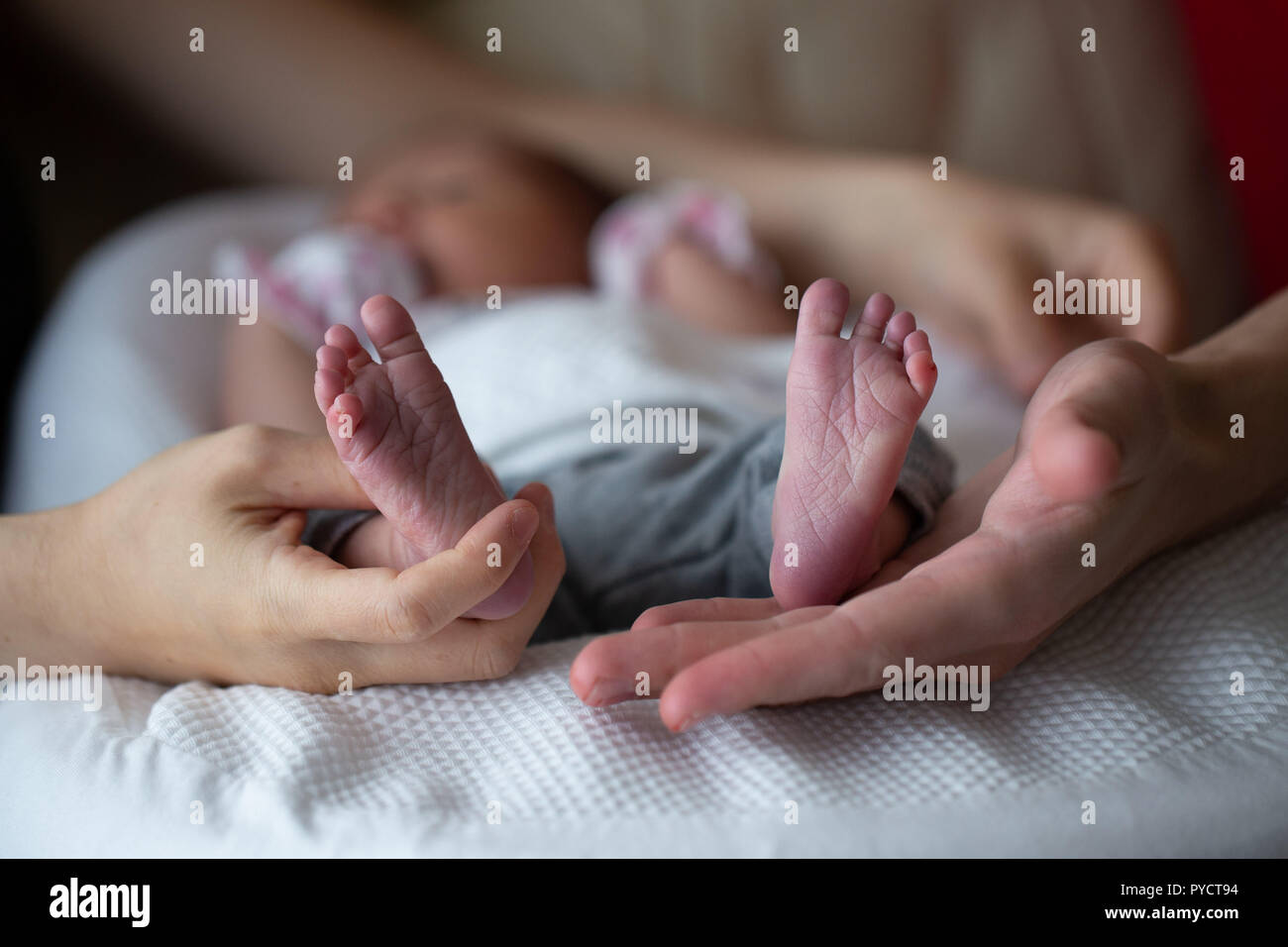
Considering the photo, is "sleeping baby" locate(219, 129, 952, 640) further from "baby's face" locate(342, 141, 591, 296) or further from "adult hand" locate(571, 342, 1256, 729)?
"baby's face" locate(342, 141, 591, 296)

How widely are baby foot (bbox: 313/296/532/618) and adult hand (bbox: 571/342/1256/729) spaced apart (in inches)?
4.7

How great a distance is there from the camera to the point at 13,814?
525 mm

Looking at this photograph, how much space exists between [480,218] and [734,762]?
109cm

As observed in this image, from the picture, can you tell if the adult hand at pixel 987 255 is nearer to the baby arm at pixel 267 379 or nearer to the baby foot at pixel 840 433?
the baby foot at pixel 840 433

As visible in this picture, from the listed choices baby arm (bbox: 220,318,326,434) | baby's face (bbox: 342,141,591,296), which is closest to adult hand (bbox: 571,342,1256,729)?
baby arm (bbox: 220,318,326,434)

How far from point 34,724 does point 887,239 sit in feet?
3.57

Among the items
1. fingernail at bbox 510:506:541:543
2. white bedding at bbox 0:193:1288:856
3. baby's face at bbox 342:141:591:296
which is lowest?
white bedding at bbox 0:193:1288:856

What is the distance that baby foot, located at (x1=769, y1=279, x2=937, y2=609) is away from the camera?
53cm

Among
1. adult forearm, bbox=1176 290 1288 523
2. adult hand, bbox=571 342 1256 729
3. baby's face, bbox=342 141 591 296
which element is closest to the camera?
adult hand, bbox=571 342 1256 729

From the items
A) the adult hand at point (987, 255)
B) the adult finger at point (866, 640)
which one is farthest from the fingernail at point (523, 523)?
the adult hand at point (987, 255)

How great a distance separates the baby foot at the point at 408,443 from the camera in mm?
524

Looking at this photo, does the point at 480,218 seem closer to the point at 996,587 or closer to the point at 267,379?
the point at 267,379

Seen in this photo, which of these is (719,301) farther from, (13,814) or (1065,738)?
(13,814)
